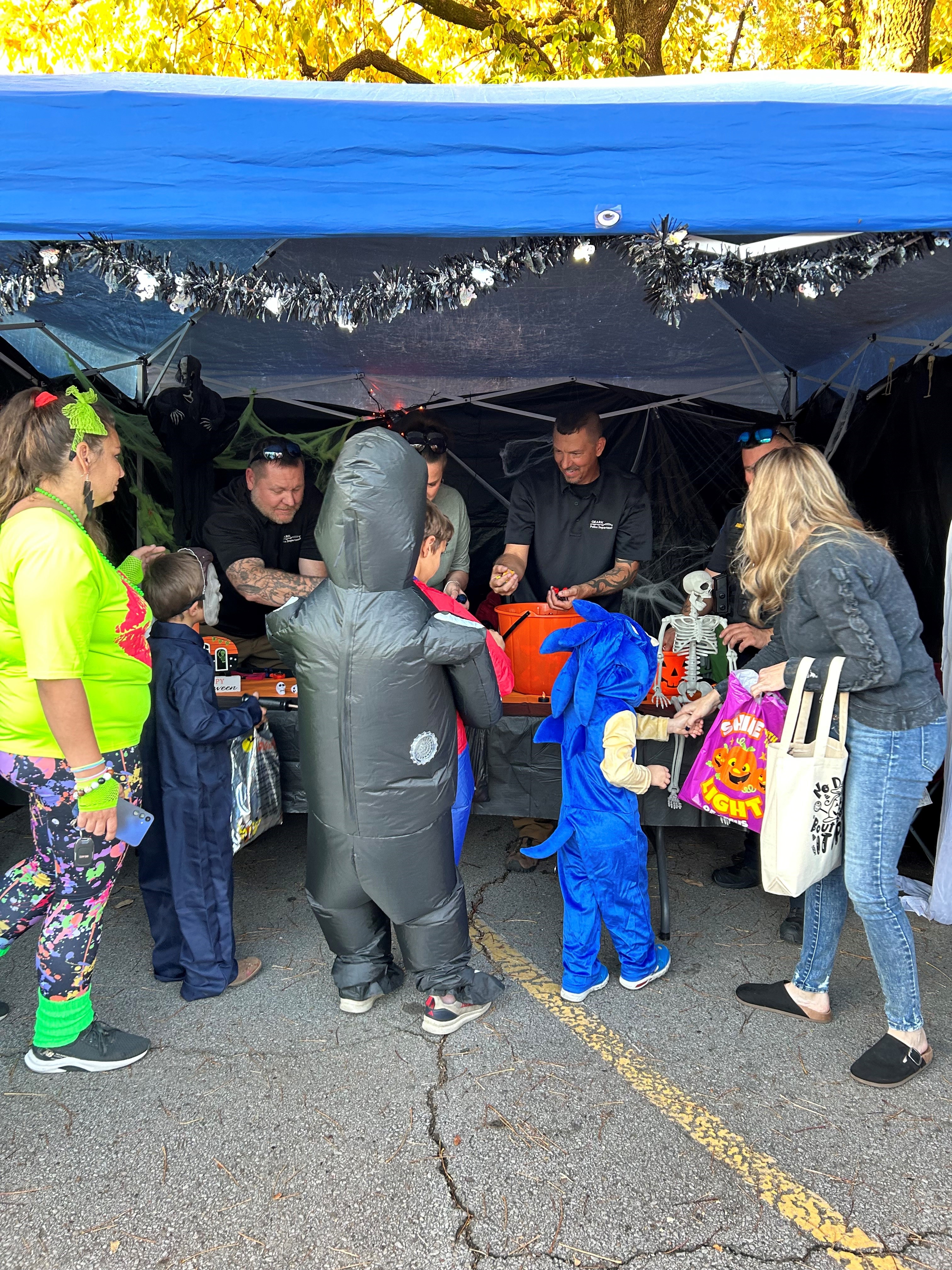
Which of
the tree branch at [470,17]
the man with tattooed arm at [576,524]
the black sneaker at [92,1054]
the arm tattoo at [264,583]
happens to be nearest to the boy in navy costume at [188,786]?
the black sneaker at [92,1054]

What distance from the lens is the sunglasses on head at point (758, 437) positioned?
13.9 ft

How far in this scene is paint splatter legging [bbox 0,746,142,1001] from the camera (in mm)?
2391

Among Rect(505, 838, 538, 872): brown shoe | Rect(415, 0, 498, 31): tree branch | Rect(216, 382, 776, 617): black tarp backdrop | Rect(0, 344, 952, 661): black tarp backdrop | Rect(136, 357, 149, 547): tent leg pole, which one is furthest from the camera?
Rect(415, 0, 498, 31): tree branch

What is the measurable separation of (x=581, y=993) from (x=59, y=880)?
1650mm

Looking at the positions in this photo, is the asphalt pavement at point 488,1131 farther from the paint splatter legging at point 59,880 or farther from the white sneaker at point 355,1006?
the paint splatter legging at point 59,880

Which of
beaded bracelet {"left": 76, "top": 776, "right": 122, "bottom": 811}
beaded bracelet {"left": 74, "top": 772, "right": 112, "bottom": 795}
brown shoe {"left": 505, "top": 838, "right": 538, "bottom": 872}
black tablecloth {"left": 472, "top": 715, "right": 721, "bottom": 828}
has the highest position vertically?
beaded bracelet {"left": 74, "top": 772, "right": 112, "bottom": 795}

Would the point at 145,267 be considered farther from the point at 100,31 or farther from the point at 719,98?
the point at 100,31

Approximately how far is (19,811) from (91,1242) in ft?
10.0

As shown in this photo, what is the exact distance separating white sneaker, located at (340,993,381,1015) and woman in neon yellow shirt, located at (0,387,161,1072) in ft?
1.96

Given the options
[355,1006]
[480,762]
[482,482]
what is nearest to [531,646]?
[480,762]

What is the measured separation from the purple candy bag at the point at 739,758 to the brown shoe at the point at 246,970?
1603 millimetres

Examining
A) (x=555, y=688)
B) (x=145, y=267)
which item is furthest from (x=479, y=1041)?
(x=145, y=267)

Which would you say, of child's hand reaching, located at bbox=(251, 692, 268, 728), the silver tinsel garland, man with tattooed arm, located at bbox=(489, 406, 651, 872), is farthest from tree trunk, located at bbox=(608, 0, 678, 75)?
child's hand reaching, located at bbox=(251, 692, 268, 728)

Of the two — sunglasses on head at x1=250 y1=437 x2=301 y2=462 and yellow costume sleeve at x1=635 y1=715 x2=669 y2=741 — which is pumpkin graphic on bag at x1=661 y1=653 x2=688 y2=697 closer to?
yellow costume sleeve at x1=635 y1=715 x2=669 y2=741
